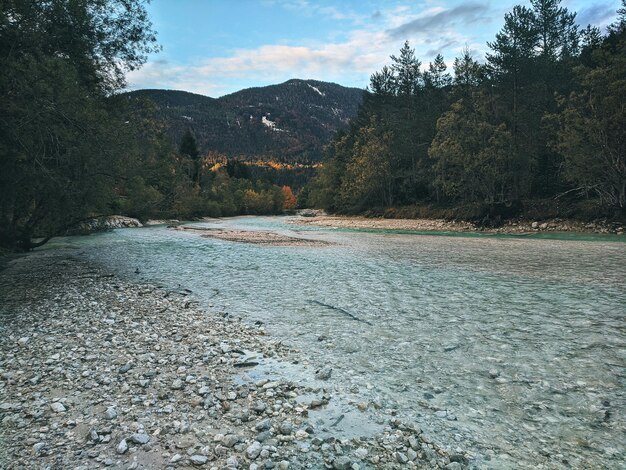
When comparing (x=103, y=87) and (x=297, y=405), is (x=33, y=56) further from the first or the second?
(x=297, y=405)

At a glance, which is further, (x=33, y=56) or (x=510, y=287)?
(x=510, y=287)

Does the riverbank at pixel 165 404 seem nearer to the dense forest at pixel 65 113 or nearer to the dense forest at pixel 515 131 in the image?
the dense forest at pixel 65 113

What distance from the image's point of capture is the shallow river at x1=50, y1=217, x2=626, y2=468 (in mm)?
4738

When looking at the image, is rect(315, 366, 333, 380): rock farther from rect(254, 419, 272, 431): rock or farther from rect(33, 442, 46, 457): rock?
rect(33, 442, 46, 457): rock

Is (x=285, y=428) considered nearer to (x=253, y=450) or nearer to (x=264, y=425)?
(x=264, y=425)

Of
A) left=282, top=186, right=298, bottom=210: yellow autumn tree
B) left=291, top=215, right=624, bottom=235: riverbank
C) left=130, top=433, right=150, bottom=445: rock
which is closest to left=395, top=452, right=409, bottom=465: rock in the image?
left=130, top=433, right=150, bottom=445: rock

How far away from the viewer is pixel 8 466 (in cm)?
400

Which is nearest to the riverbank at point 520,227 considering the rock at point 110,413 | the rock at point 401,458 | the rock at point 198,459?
the rock at point 401,458

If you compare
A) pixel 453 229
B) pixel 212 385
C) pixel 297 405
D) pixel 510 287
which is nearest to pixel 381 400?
pixel 297 405

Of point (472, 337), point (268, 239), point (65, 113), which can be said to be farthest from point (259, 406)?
point (268, 239)

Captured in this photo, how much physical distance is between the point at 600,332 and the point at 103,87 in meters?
22.5

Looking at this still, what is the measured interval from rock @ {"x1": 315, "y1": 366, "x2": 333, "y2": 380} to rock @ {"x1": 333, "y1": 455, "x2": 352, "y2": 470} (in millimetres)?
2104

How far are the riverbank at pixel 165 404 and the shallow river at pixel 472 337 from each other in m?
0.65

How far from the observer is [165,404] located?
17.4ft
